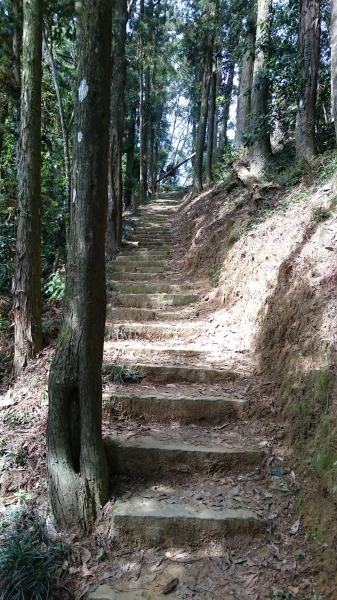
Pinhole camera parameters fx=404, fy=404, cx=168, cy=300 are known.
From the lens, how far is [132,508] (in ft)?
9.26

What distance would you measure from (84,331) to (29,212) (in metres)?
2.58

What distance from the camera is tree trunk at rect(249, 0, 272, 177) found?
8.02m

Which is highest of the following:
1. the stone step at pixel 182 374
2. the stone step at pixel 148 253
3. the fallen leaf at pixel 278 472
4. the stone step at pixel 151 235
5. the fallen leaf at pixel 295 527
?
the stone step at pixel 151 235

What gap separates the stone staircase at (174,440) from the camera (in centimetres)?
274

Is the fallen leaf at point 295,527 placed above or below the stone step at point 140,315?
below

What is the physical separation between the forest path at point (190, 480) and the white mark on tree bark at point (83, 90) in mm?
2420

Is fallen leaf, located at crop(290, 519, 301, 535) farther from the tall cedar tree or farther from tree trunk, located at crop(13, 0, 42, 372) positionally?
the tall cedar tree

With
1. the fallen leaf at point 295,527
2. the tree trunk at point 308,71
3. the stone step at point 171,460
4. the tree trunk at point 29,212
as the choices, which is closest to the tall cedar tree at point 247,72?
the tree trunk at point 308,71

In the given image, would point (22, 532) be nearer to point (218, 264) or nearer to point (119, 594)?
point (119, 594)

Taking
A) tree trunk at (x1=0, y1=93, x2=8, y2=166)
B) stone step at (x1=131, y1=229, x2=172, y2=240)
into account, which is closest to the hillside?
tree trunk at (x1=0, y1=93, x2=8, y2=166)

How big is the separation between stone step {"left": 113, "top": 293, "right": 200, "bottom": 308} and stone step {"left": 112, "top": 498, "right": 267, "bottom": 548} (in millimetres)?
3826

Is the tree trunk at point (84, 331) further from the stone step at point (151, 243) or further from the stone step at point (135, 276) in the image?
the stone step at point (151, 243)

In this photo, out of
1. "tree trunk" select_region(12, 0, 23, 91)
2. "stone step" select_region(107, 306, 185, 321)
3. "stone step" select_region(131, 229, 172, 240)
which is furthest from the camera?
"stone step" select_region(131, 229, 172, 240)

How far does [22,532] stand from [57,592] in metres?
Answer: 0.46
